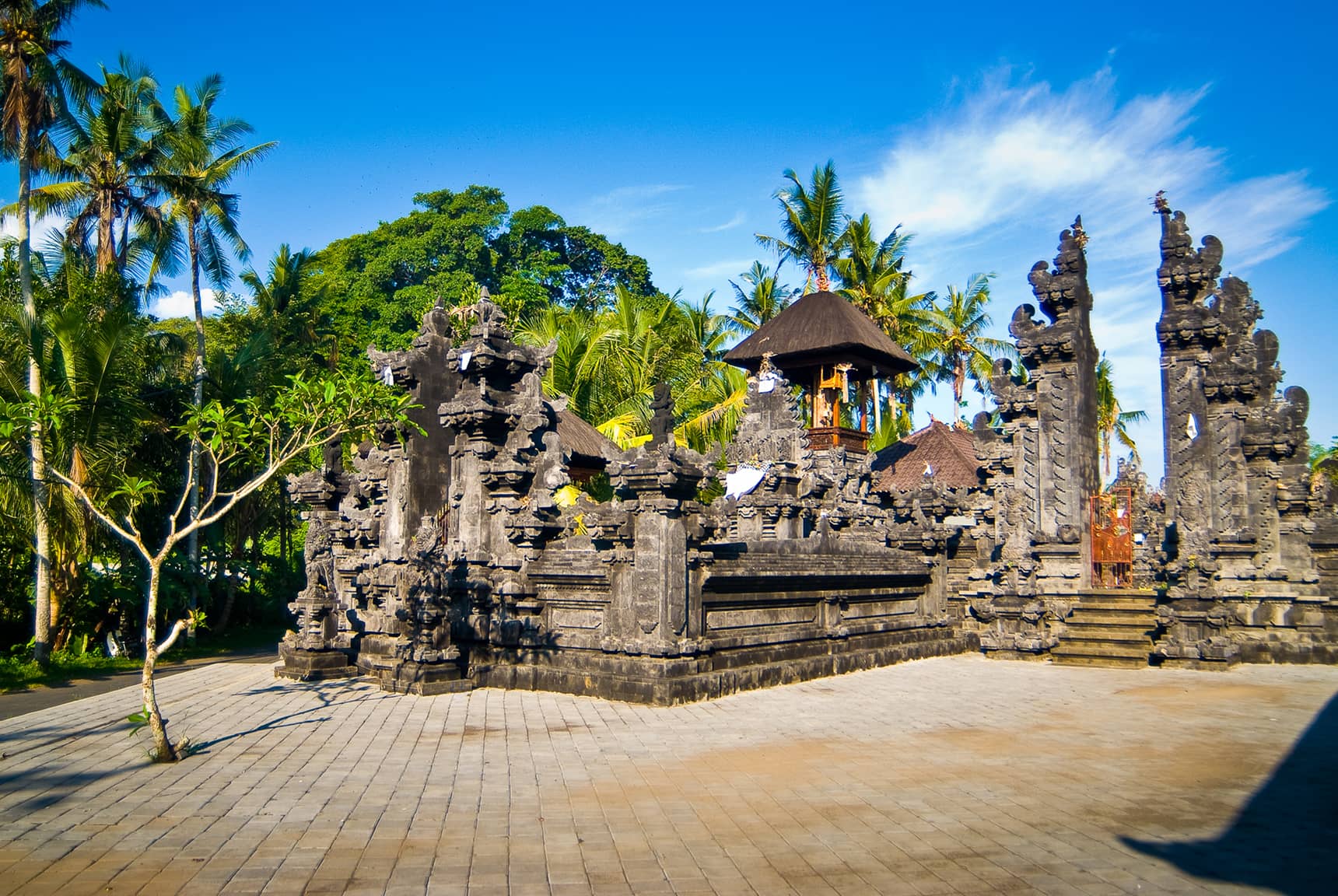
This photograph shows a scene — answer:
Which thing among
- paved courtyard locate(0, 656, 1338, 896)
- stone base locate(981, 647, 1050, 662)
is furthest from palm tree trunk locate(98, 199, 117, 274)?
stone base locate(981, 647, 1050, 662)

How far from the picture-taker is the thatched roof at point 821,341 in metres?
26.6

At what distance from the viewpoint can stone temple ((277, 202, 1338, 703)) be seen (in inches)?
477

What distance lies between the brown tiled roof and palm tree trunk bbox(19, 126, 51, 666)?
20.4m

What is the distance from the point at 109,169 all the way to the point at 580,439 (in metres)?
13.6

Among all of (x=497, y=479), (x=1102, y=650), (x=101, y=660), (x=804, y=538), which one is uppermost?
(x=497, y=479)

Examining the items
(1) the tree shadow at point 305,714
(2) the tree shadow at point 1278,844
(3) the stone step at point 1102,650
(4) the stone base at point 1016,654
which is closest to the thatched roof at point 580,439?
(1) the tree shadow at point 305,714

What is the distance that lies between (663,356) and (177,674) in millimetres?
22636

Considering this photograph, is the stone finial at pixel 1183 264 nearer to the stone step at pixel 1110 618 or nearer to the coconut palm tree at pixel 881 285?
the stone step at pixel 1110 618

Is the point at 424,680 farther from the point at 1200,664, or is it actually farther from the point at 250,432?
the point at 1200,664

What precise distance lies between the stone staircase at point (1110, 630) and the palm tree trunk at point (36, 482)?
17741 millimetres

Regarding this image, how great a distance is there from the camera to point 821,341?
2647cm

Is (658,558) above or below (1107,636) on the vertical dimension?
above

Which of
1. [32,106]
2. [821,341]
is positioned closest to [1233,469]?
[821,341]

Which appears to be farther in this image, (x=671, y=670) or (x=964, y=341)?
(x=964, y=341)
